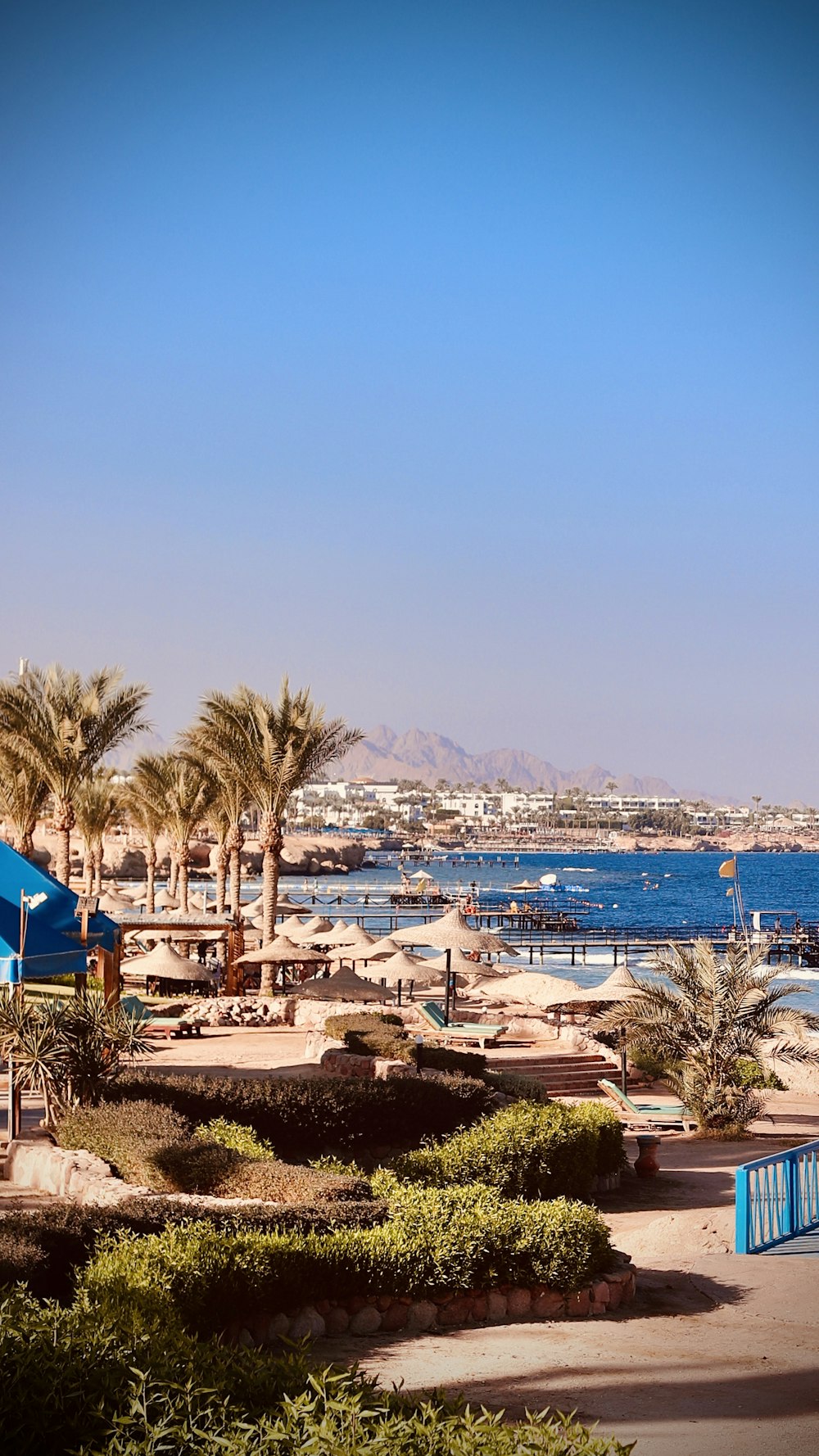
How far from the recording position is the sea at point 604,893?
203 ft

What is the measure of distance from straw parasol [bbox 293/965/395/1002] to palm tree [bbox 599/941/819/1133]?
8.37 metres

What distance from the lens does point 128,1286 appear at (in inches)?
291

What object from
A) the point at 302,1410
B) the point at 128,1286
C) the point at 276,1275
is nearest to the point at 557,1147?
the point at 276,1275

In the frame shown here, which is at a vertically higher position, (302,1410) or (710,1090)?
(302,1410)

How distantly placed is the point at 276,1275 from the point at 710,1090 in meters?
14.0

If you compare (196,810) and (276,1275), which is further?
(196,810)

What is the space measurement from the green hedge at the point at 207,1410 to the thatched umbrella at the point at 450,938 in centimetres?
2098

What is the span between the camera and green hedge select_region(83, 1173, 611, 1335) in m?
7.77

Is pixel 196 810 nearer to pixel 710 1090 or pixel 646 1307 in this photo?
pixel 710 1090

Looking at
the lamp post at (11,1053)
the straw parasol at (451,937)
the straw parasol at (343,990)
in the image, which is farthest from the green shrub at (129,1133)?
the straw parasol at (343,990)

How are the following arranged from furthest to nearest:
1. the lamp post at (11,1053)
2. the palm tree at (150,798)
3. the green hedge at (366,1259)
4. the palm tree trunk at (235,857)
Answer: the palm tree at (150,798) → the palm tree trunk at (235,857) → the lamp post at (11,1053) → the green hedge at (366,1259)

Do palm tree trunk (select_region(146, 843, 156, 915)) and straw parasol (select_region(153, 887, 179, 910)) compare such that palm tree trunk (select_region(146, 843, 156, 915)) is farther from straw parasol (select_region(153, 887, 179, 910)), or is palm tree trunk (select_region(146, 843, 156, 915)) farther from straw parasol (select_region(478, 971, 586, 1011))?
straw parasol (select_region(478, 971, 586, 1011))

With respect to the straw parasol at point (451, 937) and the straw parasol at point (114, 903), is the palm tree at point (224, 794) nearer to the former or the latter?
the straw parasol at point (114, 903)

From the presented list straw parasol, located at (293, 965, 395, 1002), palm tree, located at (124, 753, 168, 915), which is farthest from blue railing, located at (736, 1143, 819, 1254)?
palm tree, located at (124, 753, 168, 915)
